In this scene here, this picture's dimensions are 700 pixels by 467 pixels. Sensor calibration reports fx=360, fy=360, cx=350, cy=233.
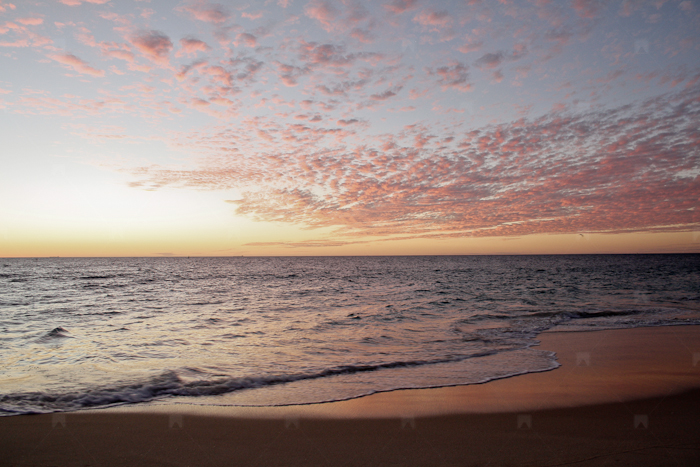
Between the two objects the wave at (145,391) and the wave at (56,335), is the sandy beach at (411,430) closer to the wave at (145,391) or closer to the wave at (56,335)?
the wave at (145,391)

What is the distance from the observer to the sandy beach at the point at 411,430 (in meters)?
4.63

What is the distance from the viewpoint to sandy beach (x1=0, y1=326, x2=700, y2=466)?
182 inches

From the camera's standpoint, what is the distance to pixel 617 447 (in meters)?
4.77

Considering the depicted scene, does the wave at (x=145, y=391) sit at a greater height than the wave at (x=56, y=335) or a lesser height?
greater

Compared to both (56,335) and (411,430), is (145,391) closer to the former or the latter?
(411,430)

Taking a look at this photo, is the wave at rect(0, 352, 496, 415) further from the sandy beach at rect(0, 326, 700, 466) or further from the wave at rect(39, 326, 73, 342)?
the wave at rect(39, 326, 73, 342)

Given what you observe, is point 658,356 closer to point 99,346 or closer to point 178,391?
point 178,391

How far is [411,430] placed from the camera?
5488 mm

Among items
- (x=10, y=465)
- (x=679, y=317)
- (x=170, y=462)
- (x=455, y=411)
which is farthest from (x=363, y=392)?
(x=679, y=317)

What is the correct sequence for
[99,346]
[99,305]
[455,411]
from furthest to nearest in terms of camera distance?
[99,305]
[99,346]
[455,411]

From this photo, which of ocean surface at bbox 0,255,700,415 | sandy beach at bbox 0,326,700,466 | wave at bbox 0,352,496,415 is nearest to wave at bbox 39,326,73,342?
ocean surface at bbox 0,255,700,415

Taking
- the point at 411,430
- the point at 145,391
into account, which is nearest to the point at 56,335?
the point at 145,391

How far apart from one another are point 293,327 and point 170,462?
10.6 meters

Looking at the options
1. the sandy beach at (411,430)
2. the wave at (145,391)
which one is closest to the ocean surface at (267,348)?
the wave at (145,391)
